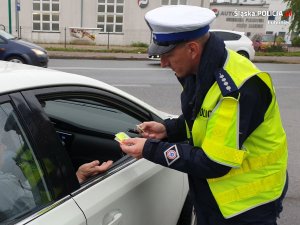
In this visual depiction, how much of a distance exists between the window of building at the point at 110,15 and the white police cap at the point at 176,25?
28.0 metres

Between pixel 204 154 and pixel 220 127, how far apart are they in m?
0.14

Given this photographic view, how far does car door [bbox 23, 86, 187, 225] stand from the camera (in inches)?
66.2

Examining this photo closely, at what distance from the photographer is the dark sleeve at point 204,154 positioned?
61.9 inches

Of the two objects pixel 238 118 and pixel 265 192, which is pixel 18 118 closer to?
pixel 238 118

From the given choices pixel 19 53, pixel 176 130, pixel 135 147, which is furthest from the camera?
pixel 19 53

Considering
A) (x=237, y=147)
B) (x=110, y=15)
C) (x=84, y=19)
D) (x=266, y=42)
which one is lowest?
(x=266, y=42)

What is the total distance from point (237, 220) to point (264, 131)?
426 millimetres

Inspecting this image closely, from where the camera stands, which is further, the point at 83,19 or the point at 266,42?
the point at 266,42

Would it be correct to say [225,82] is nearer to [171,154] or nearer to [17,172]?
[171,154]

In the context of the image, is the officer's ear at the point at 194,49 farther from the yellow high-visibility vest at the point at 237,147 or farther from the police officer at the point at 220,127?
the yellow high-visibility vest at the point at 237,147

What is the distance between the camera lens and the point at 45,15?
28422mm

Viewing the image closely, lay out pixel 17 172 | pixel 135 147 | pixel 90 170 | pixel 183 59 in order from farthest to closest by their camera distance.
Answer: pixel 90 170 → pixel 135 147 → pixel 183 59 → pixel 17 172

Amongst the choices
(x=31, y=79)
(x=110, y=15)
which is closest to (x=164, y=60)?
(x=31, y=79)

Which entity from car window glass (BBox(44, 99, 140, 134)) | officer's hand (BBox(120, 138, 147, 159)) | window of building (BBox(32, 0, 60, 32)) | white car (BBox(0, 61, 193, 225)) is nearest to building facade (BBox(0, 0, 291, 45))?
window of building (BBox(32, 0, 60, 32))
